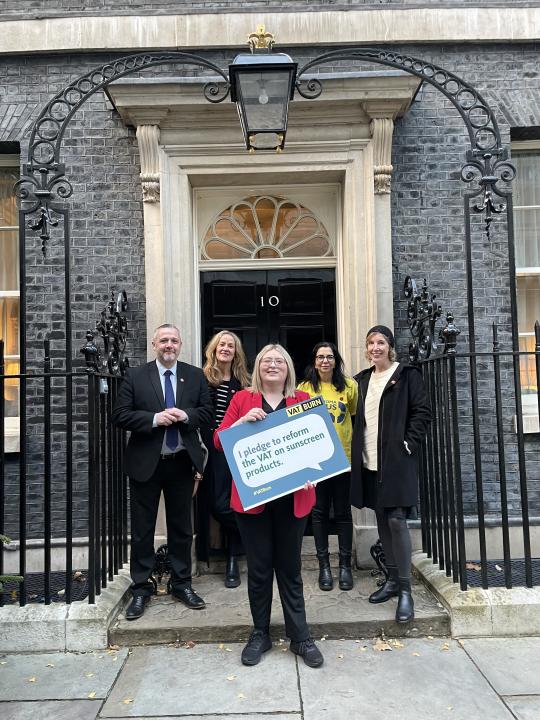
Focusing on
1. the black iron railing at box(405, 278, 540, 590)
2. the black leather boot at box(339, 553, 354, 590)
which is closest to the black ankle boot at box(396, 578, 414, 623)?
the black iron railing at box(405, 278, 540, 590)

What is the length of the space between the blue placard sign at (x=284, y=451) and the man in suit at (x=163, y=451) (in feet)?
2.40

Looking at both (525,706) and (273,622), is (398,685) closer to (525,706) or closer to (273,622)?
(525,706)

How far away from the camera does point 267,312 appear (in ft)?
20.1

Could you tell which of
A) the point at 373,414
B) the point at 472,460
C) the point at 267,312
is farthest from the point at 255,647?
the point at 267,312

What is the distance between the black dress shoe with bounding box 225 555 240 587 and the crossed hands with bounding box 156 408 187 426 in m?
1.50

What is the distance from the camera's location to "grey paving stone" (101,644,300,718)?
3.31 metres

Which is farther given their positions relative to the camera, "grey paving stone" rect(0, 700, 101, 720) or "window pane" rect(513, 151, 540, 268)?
"window pane" rect(513, 151, 540, 268)

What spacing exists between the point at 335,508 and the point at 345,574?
516mm

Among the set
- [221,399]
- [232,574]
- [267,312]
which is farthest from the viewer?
[267,312]

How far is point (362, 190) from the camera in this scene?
5773 mm

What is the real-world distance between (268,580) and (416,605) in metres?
1.30

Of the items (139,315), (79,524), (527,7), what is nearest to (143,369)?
(139,315)

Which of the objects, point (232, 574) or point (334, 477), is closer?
point (334, 477)

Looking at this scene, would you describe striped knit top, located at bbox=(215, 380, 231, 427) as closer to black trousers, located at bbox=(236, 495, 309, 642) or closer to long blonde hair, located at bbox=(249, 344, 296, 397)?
long blonde hair, located at bbox=(249, 344, 296, 397)
